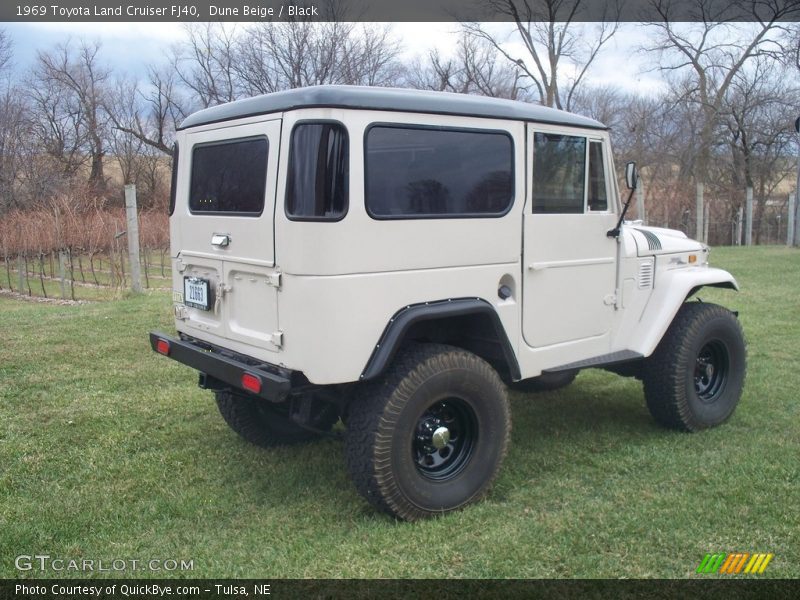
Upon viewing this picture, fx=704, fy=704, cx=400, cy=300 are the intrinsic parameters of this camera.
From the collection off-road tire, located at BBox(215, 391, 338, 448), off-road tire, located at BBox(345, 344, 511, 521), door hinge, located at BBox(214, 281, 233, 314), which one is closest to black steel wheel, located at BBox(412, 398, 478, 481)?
off-road tire, located at BBox(345, 344, 511, 521)

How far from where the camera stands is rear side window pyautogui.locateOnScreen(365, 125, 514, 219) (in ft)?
12.0

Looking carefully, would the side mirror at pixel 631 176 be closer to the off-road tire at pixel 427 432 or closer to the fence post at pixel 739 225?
the off-road tire at pixel 427 432

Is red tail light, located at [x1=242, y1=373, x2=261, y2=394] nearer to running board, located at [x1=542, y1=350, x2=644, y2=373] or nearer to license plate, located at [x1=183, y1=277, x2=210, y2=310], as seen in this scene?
license plate, located at [x1=183, y1=277, x2=210, y2=310]

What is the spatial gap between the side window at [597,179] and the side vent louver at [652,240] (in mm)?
539

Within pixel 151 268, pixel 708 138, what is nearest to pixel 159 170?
Answer: pixel 151 268

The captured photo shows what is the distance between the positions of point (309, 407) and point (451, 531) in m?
1.01

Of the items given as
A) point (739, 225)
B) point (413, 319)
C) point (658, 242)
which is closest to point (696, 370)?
→ point (658, 242)

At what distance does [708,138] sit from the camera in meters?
32.8

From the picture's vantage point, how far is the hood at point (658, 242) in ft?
16.5

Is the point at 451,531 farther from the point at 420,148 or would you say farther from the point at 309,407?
the point at 420,148

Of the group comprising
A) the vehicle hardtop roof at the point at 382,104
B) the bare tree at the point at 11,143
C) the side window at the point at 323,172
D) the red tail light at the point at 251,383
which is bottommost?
the red tail light at the point at 251,383

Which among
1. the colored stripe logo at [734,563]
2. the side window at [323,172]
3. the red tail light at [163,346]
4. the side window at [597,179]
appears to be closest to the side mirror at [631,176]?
the side window at [597,179]

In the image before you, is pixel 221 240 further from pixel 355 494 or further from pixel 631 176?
pixel 631 176

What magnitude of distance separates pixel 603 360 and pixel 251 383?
2394mm
